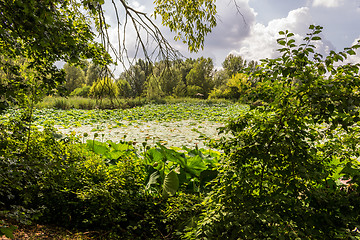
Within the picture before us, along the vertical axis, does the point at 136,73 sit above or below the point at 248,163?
above

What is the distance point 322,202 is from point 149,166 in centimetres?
176

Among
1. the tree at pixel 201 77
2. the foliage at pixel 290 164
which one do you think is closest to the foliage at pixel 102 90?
the foliage at pixel 290 164

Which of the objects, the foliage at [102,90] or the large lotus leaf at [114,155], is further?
the large lotus leaf at [114,155]

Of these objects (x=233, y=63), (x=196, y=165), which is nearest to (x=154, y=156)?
(x=196, y=165)

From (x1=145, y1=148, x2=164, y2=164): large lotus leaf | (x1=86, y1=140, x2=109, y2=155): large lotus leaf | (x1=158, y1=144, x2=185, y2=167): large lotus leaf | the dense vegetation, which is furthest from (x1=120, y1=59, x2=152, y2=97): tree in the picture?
(x1=86, y1=140, x2=109, y2=155): large lotus leaf

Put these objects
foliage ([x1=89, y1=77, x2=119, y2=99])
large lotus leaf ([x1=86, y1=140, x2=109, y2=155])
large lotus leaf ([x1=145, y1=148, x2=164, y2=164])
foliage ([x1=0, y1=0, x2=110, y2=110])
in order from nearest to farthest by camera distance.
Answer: foliage ([x1=0, y1=0, x2=110, y2=110]) → foliage ([x1=89, y1=77, x2=119, y2=99]) → large lotus leaf ([x1=145, y1=148, x2=164, y2=164]) → large lotus leaf ([x1=86, y1=140, x2=109, y2=155])

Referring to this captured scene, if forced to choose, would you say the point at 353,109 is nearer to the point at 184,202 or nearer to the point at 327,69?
the point at 327,69

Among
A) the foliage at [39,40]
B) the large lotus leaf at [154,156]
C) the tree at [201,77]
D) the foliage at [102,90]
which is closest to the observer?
the foliage at [39,40]

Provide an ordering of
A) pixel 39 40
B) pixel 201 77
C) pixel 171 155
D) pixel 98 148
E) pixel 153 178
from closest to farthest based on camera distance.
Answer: pixel 39 40 < pixel 153 178 < pixel 171 155 < pixel 98 148 < pixel 201 77

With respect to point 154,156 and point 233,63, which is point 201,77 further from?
point 154,156

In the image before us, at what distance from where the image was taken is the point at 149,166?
2.67 m

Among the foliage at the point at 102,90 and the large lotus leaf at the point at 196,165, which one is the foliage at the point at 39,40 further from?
the large lotus leaf at the point at 196,165

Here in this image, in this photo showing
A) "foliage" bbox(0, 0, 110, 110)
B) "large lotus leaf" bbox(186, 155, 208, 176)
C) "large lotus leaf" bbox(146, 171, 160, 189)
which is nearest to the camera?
"foliage" bbox(0, 0, 110, 110)

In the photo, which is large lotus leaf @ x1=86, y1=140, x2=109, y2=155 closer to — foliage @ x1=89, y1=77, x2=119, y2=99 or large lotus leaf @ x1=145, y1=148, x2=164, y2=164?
large lotus leaf @ x1=145, y1=148, x2=164, y2=164
